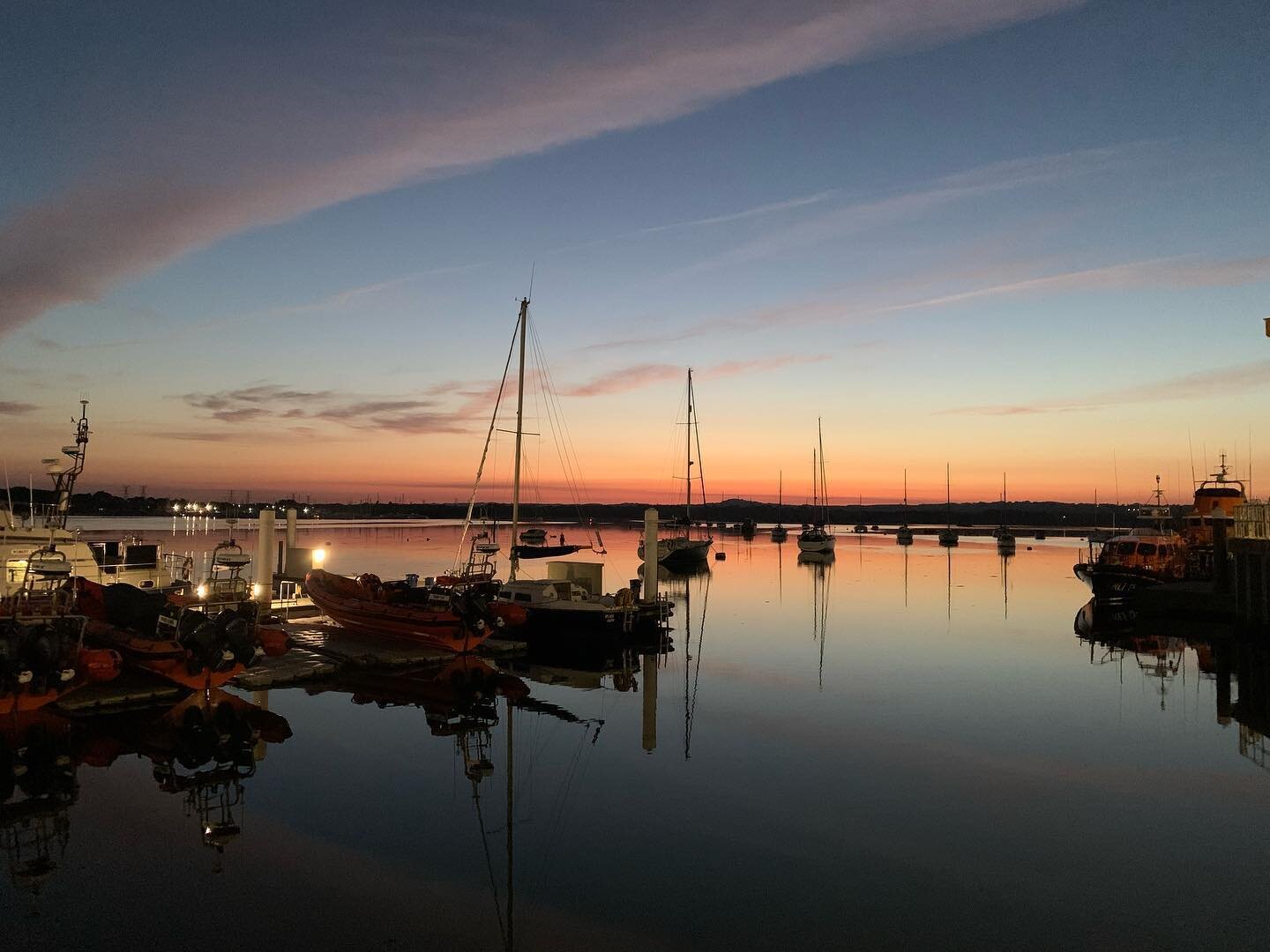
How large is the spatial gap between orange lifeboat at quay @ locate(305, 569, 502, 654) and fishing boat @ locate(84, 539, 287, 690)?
15.2 ft

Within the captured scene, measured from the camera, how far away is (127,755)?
582 inches

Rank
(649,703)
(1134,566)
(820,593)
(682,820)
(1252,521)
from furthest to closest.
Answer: (820,593)
(1134,566)
(1252,521)
(649,703)
(682,820)

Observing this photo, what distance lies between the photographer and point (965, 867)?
1060cm

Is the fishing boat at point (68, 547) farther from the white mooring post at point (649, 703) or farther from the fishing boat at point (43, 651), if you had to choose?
the white mooring post at point (649, 703)

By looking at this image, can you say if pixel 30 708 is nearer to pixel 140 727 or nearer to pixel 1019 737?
pixel 140 727

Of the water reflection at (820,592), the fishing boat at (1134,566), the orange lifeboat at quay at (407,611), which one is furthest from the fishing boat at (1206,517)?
the orange lifeboat at quay at (407,611)

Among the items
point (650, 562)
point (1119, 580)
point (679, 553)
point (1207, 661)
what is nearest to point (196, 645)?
point (650, 562)

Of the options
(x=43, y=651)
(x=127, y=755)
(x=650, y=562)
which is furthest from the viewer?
(x=650, y=562)

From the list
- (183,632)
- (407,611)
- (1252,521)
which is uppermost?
(1252,521)

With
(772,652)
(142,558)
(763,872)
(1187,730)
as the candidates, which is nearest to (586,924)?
(763,872)

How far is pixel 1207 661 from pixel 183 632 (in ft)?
105

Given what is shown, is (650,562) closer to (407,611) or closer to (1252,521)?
(407,611)

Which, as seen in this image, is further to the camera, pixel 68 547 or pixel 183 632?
pixel 68 547

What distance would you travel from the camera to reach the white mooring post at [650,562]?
3114 centimetres
